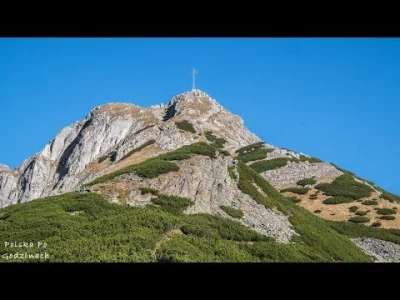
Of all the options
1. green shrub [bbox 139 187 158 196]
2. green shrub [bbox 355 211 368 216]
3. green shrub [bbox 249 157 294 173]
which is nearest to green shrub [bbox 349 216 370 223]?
green shrub [bbox 355 211 368 216]

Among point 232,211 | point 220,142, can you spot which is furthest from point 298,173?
point 232,211

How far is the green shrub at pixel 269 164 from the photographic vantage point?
70.0 meters

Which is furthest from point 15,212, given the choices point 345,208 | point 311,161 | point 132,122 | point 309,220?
point 132,122

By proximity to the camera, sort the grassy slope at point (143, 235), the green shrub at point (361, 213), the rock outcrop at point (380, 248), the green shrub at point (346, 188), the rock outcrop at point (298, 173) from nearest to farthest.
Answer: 1. the grassy slope at point (143, 235)
2. the rock outcrop at point (380, 248)
3. the green shrub at point (361, 213)
4. the green shrub at point (346, 188)
5. the rock outcrop at point (298, 173)

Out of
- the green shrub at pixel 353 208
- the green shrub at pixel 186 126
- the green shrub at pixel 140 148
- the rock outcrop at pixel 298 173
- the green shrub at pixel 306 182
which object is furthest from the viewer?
the green shrub at pixel 186 126

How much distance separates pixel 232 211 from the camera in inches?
1326

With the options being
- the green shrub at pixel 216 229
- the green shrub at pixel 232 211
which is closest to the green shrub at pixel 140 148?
the green shrub at pixel 232 211

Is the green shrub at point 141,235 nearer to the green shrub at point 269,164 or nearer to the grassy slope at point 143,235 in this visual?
the grassy slope at point 143,235

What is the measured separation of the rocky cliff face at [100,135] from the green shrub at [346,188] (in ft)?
77.5

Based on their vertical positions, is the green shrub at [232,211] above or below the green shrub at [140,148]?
below

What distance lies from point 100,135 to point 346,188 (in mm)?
55625

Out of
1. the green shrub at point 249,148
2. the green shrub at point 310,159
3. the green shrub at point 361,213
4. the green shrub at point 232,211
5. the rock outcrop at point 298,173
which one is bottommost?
the green shrub at point 232,211

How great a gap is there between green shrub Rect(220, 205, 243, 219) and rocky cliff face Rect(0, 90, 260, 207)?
47921 mm
